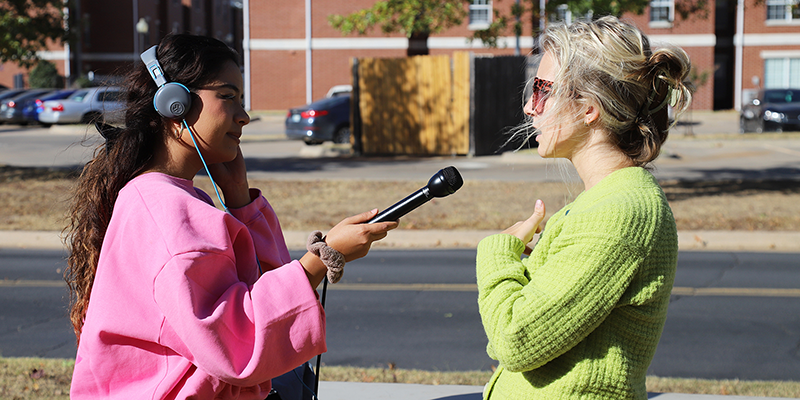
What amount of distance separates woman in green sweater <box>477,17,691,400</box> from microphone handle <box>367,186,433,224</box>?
223mm

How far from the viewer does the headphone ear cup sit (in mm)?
1754

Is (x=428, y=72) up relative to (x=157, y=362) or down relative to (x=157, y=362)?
up

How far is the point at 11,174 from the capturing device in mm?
14047

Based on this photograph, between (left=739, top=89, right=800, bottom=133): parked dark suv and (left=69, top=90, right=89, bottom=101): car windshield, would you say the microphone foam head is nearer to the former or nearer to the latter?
(left=739, top=89, right=800, bottom=133): parked dark suv

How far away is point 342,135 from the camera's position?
68.5 ft

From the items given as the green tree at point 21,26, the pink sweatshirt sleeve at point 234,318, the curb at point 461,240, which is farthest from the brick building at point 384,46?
the pink sweatshirt sleeve at point 234,318

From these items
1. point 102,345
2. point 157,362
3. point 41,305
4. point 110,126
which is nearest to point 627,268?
point 157,362

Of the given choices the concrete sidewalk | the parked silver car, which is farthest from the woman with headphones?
the parked silver car

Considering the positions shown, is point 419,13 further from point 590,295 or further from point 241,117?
point 590,295

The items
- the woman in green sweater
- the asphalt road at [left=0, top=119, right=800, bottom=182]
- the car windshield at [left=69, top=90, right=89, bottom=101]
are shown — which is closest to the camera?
the woman in green sweater

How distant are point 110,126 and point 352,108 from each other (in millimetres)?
17202

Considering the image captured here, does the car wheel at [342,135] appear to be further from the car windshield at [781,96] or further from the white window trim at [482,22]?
the car windshield at [781,96]

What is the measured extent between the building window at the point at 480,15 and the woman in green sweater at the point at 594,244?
1318 inches

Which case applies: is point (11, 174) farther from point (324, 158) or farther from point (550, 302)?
point (550, 302)
